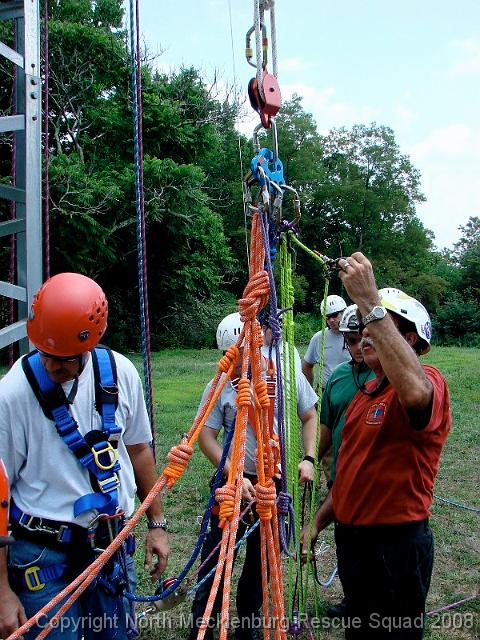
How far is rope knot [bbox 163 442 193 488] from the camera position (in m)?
1.92

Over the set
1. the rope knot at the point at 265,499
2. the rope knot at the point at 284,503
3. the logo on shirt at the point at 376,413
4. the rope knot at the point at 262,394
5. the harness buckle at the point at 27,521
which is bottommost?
the rope knot at the point at 284,503

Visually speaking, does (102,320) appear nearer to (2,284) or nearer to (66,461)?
(66,461)

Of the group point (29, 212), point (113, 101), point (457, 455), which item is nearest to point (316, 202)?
point (113, 101)

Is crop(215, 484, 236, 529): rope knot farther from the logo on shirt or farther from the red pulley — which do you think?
the red pulley

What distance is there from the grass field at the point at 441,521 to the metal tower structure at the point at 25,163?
2064mm

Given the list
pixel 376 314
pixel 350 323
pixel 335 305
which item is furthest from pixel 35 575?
pixel 335 305

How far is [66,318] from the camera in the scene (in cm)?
201

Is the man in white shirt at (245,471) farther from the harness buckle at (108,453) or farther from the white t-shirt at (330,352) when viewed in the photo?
the white t-shirt at (330,352)

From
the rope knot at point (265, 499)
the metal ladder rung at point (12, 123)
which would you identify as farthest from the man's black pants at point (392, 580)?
the metal ladder rung at point (12, 123)

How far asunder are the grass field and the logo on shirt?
1.82 m

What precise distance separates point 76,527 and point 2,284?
129cm

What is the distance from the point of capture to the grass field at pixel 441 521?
11.3 feet

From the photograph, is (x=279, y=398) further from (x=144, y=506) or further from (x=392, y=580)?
(x=392, y=580)

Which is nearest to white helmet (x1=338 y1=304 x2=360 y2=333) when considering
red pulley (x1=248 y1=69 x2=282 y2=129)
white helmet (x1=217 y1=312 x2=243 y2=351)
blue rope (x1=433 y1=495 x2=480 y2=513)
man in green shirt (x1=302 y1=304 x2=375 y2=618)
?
man in green shirt (x1=302 y1=304 x2=375 y2=618)
